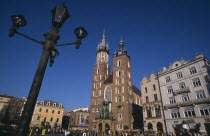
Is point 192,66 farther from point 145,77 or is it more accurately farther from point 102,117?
point 102,117

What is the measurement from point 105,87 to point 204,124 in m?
35.7

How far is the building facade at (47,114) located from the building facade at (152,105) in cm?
4163

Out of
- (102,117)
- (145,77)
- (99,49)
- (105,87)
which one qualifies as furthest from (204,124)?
(99,49)

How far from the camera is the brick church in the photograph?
44781mm

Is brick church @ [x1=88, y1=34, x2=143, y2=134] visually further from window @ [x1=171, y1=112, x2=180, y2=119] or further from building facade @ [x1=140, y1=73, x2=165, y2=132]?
window @ [x1=171, y1=112, x2=180, y2=119]

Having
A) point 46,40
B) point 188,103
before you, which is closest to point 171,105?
point 188,103

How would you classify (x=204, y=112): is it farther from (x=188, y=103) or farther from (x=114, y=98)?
(x=114, y=98)

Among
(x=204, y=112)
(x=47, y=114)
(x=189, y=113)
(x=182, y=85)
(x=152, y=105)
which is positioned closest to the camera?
(x=204, y=112)

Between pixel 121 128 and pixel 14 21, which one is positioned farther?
pixel 121 128

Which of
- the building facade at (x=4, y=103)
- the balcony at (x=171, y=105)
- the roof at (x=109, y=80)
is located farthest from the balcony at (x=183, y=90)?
the building facade at (x=4, y=103)

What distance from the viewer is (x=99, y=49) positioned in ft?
230

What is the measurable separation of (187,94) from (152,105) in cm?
872

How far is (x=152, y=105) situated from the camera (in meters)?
35.0

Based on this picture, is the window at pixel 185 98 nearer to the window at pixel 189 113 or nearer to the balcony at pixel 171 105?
the balcony at pixel 171 105
